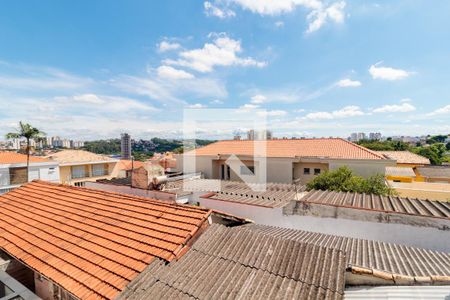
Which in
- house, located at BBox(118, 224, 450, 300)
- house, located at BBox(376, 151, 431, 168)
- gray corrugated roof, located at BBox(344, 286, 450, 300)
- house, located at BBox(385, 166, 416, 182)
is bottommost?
house, located at BBox(385, 166, 416, 182)

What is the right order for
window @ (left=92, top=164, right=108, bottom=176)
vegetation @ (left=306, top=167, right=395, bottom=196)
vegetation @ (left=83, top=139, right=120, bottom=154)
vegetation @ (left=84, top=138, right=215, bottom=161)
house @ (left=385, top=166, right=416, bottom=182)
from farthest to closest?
1. vegetation @ (left=83, top=139, right=120, bottom=154)
2. vegetation @ (left=84, top=138, right=215, bottom=161)
3. window @ (left=92, top=164, right=108, bottom=176)
4. house @ (left=385, top=166, right=416, bottom=182)
5. vegetation @ (left=306, top=167, right=395, bottom=196)

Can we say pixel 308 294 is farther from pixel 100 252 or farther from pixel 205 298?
pixel 100 252

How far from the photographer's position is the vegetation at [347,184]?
14.3m

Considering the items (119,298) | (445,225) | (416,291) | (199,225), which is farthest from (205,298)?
(445,225)

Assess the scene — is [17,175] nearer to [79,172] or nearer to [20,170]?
[20,170]

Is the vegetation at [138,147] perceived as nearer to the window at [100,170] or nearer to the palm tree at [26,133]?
the window at [100,170]

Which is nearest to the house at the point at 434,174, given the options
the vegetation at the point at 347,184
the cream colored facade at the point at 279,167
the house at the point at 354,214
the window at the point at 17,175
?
the cream colored facade at the point at 279,167

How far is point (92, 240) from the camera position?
19.0ft

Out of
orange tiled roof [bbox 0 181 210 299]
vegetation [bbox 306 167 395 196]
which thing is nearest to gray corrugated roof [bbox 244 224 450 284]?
orange tiled roof [bbox 0 181 210 299]

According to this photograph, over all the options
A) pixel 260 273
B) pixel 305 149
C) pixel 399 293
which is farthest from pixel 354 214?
pixel 305 149

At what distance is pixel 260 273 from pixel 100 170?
127 feet

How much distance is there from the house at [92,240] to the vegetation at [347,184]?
9.41 m

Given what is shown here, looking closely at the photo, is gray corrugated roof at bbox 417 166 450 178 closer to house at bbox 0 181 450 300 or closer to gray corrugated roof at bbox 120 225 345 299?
house at bbox 0 181 450 300

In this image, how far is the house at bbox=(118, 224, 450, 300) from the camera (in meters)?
3.78
